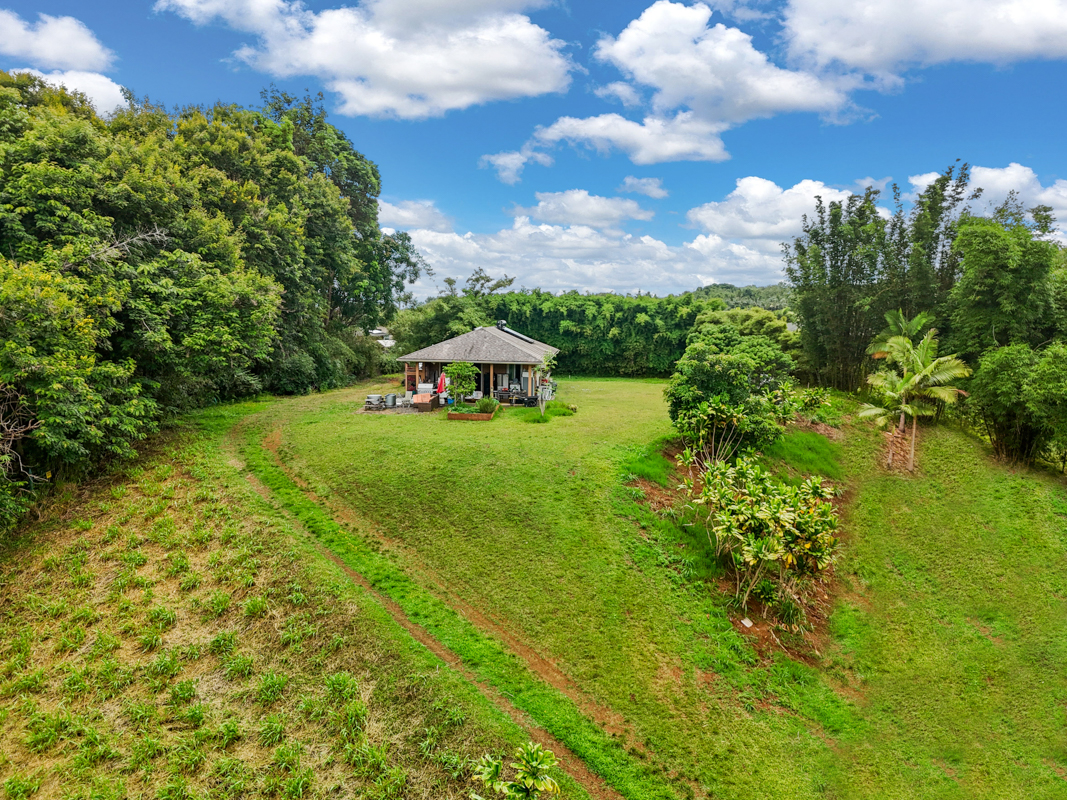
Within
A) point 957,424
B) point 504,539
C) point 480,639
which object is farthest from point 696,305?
point 480,639

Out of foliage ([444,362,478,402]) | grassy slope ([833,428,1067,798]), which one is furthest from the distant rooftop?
grassy slope ([833,428,1067,798])

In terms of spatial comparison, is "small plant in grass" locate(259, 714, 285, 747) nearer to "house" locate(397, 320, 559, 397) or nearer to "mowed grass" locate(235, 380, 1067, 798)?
"mowed grass" locate(235, 380, 1067, 798)

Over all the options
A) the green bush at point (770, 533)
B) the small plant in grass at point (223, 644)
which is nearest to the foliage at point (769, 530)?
the green bush at point (770, 533)

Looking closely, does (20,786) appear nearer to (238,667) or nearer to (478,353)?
(238,667)

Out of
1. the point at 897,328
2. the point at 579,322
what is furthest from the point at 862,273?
the point at 579,322

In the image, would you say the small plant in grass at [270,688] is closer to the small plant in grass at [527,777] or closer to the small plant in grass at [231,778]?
the small plant in grass at [231,778]

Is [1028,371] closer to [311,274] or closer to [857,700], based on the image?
[857,700]

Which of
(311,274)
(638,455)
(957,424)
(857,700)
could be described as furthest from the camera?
(311,274)
